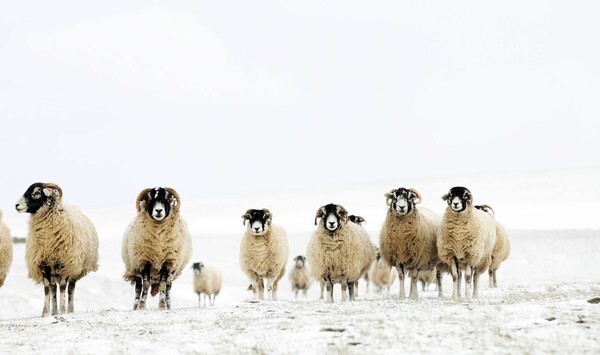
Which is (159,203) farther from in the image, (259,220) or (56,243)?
(259,220)

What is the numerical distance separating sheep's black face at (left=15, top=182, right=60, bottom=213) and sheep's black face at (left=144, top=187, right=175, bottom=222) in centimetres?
216

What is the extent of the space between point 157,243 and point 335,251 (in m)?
4.52

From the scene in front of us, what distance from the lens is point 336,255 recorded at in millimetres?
19266

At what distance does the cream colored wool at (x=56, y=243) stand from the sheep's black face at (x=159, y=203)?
1.76 m

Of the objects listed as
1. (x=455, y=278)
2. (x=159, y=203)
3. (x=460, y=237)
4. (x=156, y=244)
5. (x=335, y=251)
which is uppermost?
(x=159, y=203)

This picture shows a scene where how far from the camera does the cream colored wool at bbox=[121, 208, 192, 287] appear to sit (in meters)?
17.7

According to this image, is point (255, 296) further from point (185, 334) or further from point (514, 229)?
point (514, 229)

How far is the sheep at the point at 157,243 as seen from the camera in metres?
17.7

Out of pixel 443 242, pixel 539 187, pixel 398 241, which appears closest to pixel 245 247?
pixel 398 241

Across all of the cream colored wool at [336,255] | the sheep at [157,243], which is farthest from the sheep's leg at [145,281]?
the cream colored wool at [336,255]

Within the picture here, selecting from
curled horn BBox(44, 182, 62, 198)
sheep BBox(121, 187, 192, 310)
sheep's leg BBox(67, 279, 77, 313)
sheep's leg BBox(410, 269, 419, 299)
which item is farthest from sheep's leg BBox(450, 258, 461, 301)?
curled horn BBox(44, 182, 62, 198)

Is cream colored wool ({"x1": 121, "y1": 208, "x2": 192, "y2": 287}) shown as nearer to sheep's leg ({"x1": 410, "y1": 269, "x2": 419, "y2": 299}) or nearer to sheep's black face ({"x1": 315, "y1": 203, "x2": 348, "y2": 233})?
sheep's black face ({"x1": 315, "y1": 203, "x2": 348, "y2": 233})

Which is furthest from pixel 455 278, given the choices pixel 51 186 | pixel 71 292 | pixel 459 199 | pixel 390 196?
pixel 51 186

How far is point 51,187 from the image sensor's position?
17891 millimetres
